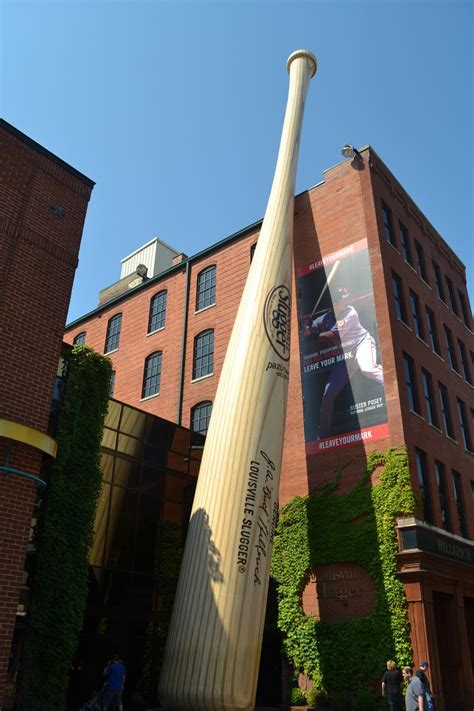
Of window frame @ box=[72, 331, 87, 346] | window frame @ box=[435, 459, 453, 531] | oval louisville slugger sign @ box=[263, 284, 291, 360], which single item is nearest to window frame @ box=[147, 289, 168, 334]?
window frame @ box=[72, 331, 87, 346]

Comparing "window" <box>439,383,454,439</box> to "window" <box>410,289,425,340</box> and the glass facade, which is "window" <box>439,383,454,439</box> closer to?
"window" <box>410,289,425,340</box>

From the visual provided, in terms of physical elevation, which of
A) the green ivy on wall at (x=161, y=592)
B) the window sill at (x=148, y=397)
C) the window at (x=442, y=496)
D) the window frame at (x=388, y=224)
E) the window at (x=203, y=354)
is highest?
the window frame at (x=388, y=224)

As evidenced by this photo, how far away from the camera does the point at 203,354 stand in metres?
25.7

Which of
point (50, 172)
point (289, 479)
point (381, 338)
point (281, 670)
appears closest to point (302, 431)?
point (289, 479)

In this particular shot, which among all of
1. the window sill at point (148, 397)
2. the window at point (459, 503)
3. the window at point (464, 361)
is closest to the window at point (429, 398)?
the window at point (459, 503)

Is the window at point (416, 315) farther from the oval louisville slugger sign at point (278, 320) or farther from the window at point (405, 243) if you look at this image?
the oval louisville slugger sign at point (278, 320)

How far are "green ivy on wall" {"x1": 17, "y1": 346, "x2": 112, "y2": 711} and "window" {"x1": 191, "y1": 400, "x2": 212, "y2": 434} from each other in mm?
9916

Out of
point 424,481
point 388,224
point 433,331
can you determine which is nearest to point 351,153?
point 388,224

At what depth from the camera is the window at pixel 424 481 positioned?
1812 centimetres

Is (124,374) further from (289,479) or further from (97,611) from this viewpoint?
(97,611)

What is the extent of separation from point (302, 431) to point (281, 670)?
23.8 ft

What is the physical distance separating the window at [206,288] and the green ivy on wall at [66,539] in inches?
514

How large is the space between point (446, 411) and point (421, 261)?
689 cm

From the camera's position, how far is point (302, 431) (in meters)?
19.9
